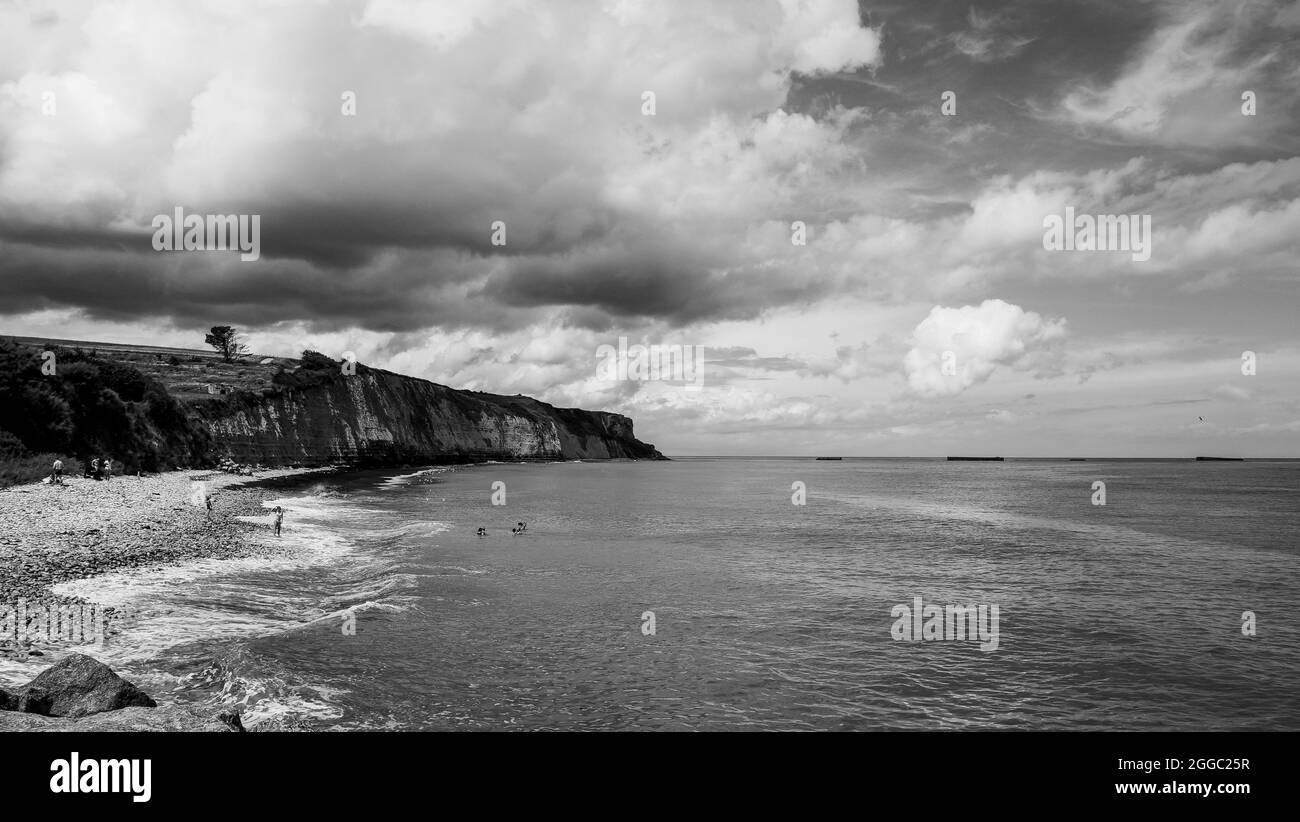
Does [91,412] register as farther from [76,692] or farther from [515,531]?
[76,692]

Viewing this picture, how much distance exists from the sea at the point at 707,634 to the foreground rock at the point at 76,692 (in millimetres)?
2405

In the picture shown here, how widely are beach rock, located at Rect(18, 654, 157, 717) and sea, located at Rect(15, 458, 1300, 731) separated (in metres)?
2.40

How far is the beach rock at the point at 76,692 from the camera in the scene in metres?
11.2

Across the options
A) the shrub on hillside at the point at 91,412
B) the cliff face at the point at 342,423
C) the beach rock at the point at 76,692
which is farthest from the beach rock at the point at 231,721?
the cliff face at the point at 342,423

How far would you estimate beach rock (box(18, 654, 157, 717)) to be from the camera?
439 inches

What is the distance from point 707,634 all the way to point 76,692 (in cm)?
1577

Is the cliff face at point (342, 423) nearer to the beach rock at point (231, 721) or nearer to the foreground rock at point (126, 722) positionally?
the foreground rock at point (126, 722)

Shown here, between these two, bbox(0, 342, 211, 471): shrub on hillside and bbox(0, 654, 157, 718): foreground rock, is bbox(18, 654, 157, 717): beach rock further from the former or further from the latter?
bbox(0, 342, 211, 471): shrub on hillside

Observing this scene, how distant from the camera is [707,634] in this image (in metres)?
21.8

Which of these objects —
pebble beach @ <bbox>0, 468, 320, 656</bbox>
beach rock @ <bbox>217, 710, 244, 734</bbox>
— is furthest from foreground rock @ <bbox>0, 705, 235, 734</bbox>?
pebble beach @ <bbox>0, 468, 320, 656</bbox>

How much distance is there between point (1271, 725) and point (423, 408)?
7186 inches

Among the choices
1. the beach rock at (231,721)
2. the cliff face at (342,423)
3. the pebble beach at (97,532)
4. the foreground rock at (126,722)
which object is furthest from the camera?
the cliff face at (342,423)

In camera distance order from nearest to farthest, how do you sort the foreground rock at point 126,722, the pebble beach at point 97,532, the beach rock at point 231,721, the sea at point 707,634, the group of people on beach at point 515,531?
the foreground rock at point 126,722, the beach rock at point 231,721, the sea at point 707,634, the pebble beach at point 97,532, the group of people on beach at point 515,531

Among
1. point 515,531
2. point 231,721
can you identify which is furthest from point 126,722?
point 515,531
